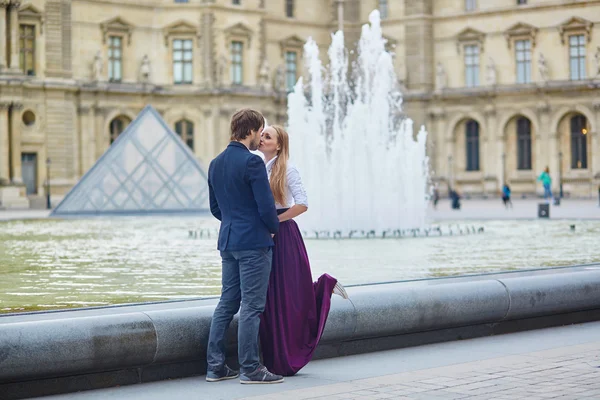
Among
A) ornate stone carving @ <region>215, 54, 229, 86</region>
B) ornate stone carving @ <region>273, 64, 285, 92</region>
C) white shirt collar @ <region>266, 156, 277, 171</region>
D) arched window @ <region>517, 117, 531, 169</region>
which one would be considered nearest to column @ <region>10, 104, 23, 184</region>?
ornate stone carving @ <region>215, 54, 229, 86</region>

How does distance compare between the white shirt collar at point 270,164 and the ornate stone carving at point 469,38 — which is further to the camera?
the ornate stone carving at point 469,38

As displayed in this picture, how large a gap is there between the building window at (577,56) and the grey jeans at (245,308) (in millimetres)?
50693

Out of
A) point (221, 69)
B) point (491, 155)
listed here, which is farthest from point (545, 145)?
point (221, 69)

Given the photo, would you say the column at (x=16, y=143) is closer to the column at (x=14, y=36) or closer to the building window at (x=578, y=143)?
the column at (x=14, y=36)

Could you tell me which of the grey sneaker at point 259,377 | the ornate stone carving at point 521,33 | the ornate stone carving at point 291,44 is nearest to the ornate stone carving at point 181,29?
the ornate stone carving at point 291,44

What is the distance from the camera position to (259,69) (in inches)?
2325

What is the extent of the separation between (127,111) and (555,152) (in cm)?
2170

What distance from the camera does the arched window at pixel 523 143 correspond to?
59.0 metres

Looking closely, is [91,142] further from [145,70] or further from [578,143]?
[578,143]

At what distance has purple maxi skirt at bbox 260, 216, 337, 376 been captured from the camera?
347 inches

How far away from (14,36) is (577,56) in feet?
90.5

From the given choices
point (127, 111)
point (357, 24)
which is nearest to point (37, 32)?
point (127, 111)

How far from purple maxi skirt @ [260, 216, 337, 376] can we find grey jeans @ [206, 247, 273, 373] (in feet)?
0.68

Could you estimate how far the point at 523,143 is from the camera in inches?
2329
